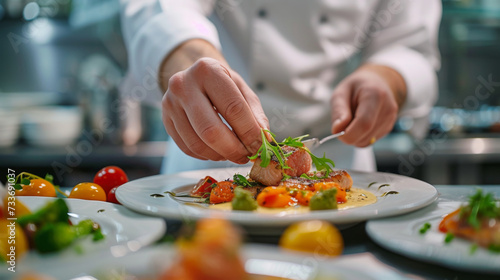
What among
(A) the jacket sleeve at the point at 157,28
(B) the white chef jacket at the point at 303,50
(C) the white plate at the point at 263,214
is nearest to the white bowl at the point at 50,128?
(B) the white chef jacket at the point at 303,50

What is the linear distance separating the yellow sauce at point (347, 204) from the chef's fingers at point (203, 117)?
206 mm

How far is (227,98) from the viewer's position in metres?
1.43

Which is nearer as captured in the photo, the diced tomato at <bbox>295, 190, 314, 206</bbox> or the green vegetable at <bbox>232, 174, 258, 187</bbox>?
the diced tomato at <bbox>295, 190, 314, 206</bbox>

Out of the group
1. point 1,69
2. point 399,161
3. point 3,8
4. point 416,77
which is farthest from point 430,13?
point 1,69

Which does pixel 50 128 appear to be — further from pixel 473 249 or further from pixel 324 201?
pixel 473 249

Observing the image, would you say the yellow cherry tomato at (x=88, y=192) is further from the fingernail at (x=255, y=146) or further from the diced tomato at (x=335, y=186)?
the diced tomato at (x=335, y=186)

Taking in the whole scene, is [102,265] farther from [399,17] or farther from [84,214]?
[399,17]

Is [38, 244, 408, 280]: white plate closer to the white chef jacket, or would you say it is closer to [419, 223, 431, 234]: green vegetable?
[419, 223, 431, 234]: green vegetable

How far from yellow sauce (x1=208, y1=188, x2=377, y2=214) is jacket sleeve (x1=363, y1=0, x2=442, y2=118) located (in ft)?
3.26

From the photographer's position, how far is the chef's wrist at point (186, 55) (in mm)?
1880

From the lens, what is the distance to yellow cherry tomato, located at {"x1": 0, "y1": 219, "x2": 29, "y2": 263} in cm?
81

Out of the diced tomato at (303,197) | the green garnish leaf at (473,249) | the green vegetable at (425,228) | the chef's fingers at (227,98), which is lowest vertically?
the diced tomato at (303,197)

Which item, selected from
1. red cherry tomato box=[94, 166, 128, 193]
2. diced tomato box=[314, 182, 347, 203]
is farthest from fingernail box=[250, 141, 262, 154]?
red cherry tomato box=[94, 166, 128, 193]

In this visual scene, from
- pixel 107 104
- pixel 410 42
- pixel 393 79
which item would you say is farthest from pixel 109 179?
pixel 107 104
